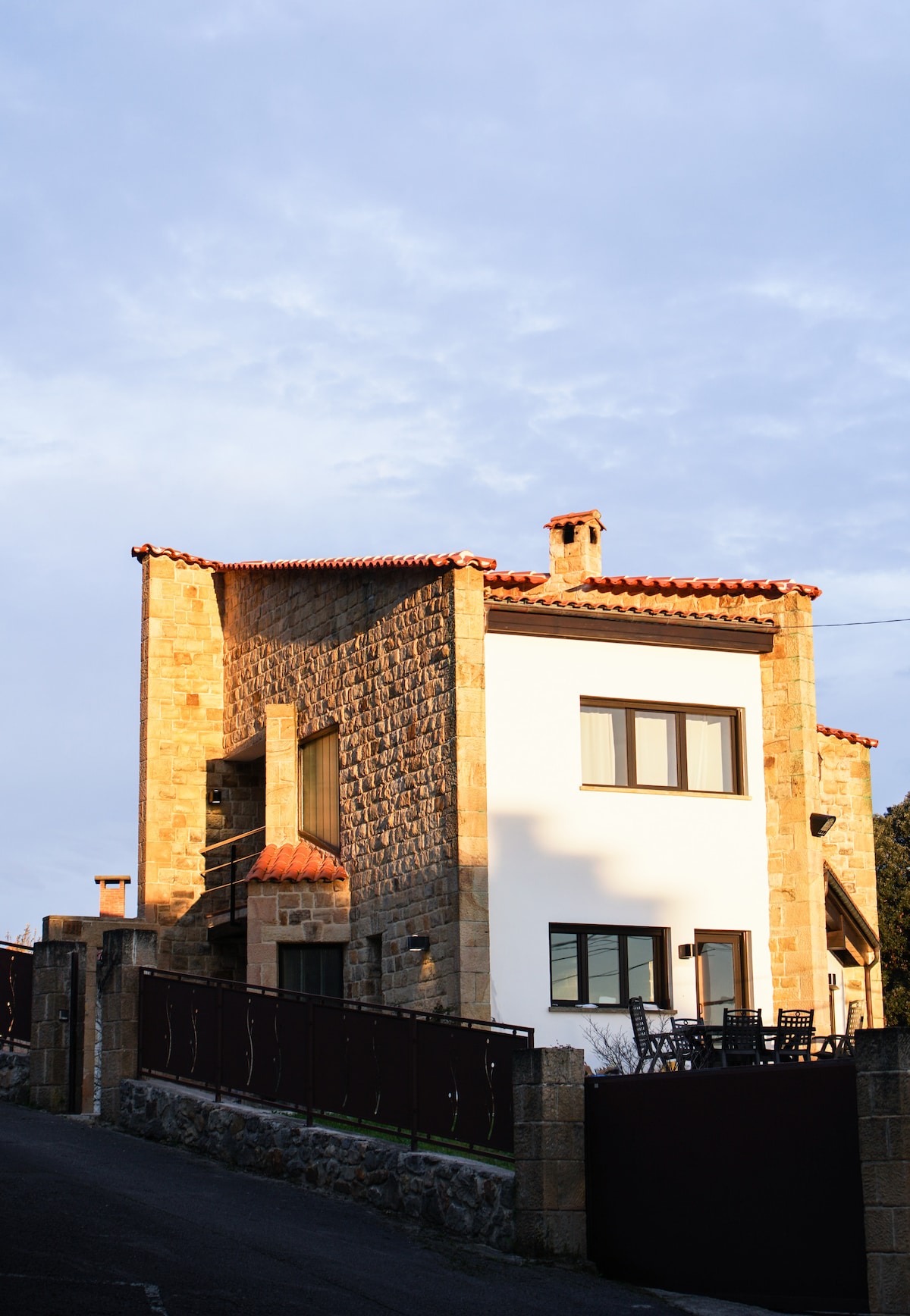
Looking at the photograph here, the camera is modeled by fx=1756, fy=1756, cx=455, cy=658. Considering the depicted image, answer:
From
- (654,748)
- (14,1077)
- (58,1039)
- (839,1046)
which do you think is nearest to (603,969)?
(654,748)

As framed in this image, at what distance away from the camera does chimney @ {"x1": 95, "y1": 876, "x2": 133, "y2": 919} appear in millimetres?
27047

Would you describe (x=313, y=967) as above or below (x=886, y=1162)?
above

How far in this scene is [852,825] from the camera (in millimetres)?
26625

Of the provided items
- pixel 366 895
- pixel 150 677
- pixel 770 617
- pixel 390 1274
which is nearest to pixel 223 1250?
pixel 390 1274

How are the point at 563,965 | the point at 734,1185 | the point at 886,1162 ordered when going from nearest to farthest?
the point at 886,1162
the point at 734,1185
the point at 563,965

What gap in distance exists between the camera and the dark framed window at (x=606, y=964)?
20.9m

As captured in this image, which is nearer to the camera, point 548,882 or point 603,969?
point 548,882

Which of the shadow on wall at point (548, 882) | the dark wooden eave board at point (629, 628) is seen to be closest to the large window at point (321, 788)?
the shadow on wall at point (548, 882)

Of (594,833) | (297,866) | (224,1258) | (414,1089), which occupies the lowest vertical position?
(224,1258)

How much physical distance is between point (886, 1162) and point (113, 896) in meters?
18.2

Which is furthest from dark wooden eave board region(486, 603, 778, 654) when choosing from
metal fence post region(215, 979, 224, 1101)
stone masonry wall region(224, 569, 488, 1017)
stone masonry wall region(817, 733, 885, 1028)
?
metal fence post region(215, 979, 224, 1101)

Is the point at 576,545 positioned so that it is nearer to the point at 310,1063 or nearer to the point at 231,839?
the point at 231,839

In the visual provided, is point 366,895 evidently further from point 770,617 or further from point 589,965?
point 770,617

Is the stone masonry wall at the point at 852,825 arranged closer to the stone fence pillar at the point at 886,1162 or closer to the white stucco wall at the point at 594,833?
the white stucco wall at the point at 594,833
